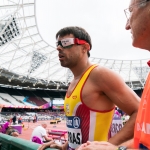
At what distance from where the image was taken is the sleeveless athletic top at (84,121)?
1.78 meters

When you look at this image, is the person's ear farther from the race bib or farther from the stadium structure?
the stadium structure

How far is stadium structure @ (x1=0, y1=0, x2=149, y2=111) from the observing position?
2341 cm

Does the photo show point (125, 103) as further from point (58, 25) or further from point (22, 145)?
point (58, 25)

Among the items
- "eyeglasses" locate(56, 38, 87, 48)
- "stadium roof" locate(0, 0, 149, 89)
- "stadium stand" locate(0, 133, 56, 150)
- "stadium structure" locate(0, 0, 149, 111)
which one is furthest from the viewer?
"stadium structure" locate(0, 0, 149, 111)

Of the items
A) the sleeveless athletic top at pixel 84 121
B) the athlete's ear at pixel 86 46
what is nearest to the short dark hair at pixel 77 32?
the athlete's ear at pixel 86 46

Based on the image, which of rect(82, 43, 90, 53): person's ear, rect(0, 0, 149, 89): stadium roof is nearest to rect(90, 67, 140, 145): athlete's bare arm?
rect(82, 43, 90, 53): person's ear

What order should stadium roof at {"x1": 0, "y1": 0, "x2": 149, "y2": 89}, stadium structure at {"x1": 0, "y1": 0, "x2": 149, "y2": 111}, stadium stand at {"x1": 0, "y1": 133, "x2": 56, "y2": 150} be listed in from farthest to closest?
stadium structure at {"x1": 0, "y1": 0, "x2": 149, "y2": 111} < stadium roof at {"x1": 0, "y1": 0, "x2": 149, "y2": 89} < stadium stand at {"x1": 0, "y1": 133, "x2": 56, "y2": 150}

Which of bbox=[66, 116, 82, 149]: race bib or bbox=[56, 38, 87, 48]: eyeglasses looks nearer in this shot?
bbox=[66, 116, 82, 149]: race bib

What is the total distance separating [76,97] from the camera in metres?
1.84

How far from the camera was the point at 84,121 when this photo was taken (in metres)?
1.82

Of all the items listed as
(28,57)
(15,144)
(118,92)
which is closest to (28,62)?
(28,57)

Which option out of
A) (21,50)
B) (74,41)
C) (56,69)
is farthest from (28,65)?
(74,41)

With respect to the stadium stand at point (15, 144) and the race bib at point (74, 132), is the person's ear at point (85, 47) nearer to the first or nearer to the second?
the race bib at point (74, 132)

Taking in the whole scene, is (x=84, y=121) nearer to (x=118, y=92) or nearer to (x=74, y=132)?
(x=74, y=132)
